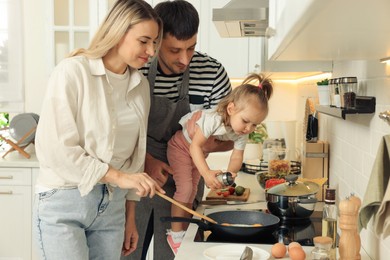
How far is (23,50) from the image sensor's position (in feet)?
13.5

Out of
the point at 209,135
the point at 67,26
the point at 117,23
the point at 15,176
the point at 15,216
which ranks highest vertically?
the point at 67,26

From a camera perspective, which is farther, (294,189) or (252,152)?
(252,152)

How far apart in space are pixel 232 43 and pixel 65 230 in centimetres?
227

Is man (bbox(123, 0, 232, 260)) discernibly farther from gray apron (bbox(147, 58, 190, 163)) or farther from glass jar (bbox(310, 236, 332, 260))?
glass jar (bbox(310, 236, 332, 260))

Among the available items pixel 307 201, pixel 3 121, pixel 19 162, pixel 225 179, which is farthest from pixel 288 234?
pixel 3 121

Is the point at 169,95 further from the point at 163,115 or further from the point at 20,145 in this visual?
the point at 20,145

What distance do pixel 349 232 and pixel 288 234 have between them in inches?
19.0

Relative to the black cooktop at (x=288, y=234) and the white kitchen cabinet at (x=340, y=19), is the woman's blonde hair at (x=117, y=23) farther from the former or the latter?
the white kitchen cabinet at (x=340, y=19)

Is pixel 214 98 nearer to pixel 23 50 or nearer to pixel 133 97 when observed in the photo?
pixel 133 97

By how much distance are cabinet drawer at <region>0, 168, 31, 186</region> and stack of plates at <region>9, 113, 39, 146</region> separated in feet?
0.77

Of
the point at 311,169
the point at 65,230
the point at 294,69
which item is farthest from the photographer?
the point at 294,69

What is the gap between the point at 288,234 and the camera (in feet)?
6.13

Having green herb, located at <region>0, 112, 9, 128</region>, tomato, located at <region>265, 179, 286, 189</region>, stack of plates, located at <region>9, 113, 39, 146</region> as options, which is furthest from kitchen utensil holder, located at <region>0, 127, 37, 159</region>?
tomato, located at <region>265, 179, 286, 189</region>

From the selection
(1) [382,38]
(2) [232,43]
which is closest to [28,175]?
(2) [232,43]
